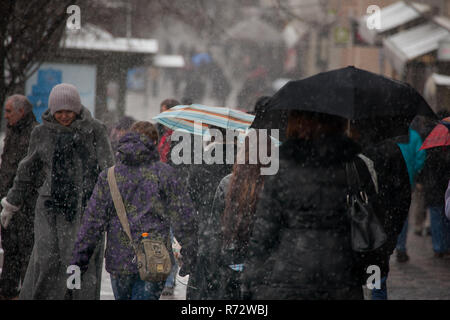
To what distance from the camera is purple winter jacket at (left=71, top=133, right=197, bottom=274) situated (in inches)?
210

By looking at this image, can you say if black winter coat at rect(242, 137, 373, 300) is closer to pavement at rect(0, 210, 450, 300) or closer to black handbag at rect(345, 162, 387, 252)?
black handbag at rect(345, 162, 387, 252)

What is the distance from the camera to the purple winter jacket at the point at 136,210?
5.34m

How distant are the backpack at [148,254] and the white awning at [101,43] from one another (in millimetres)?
10378

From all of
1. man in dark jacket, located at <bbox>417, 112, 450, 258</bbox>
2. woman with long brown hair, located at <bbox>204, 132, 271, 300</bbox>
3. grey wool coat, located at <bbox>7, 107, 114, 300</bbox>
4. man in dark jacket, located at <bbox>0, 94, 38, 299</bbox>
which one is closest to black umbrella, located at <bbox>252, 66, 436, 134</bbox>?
woman with long brown hair, located at <bbox>204, 132, 271, 300</bbox>

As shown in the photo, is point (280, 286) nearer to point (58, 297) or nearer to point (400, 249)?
point (58, 297)

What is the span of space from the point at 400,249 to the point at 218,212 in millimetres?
6232

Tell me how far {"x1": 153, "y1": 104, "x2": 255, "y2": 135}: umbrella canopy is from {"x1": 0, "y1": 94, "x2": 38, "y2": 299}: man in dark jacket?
1.40m

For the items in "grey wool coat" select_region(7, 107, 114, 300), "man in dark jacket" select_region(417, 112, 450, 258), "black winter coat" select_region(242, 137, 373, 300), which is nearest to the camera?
"black winter coat" select_region(242, 137, 373, 300)

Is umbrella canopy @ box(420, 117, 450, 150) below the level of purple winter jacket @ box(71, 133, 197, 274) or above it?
above

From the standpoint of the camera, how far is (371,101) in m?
4.86

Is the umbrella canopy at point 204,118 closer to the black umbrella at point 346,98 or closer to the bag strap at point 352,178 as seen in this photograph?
the black umbrella at point 346,98

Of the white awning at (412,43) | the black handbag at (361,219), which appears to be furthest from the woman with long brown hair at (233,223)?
the white awning at (412,43)

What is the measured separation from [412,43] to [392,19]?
2.14 m
